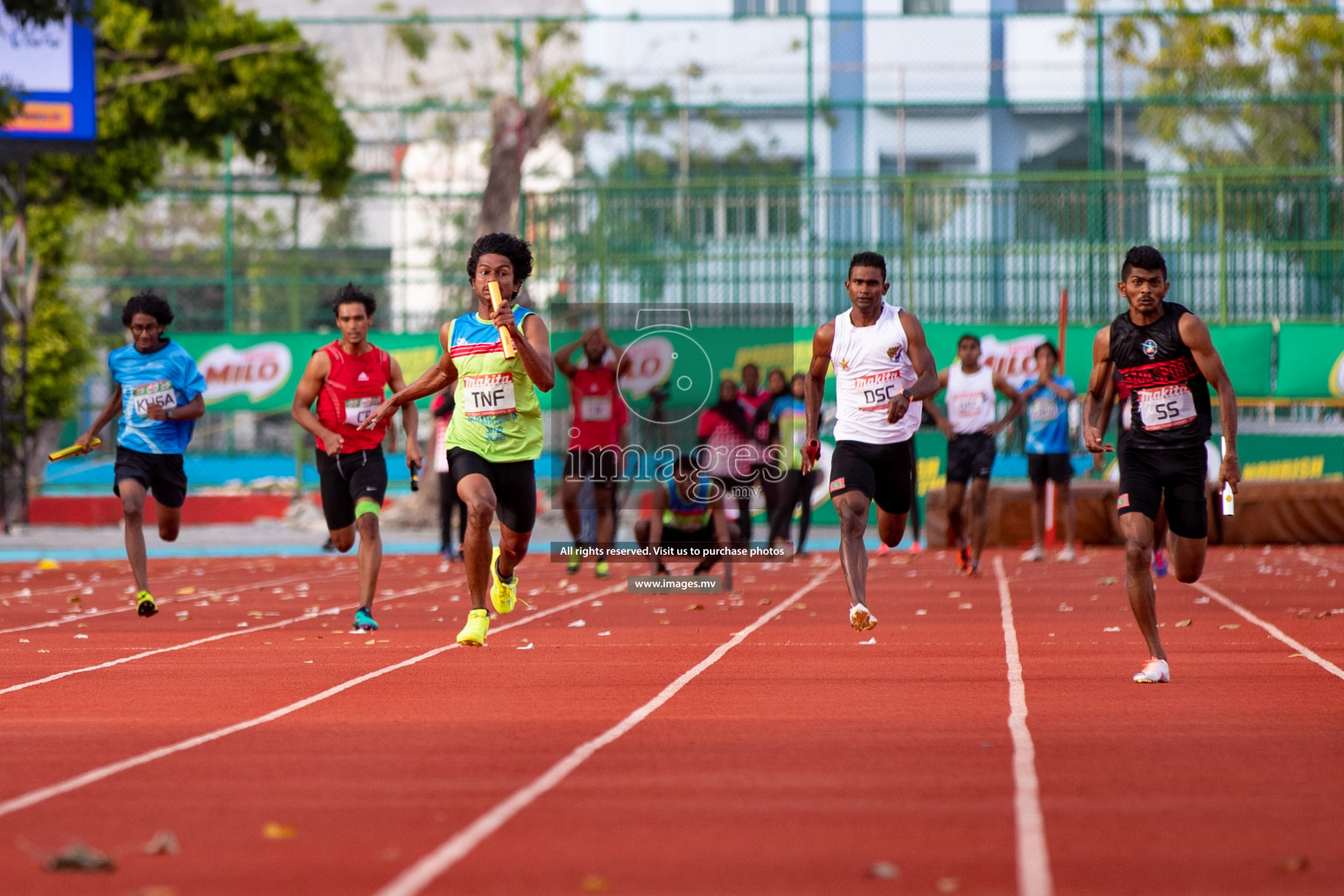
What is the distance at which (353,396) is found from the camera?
1089 cm

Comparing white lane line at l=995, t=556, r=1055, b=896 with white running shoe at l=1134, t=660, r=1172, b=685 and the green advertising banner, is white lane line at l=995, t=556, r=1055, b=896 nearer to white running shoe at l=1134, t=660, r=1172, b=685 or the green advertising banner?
white running shoe at l=1134, t=660, r=1172, b=685

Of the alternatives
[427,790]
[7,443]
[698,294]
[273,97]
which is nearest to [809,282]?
[698,294]

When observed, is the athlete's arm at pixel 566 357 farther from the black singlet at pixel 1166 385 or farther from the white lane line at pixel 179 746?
the black singlet at pixel 1166 385

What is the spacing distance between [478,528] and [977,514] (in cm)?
713

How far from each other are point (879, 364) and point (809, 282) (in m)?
13.6

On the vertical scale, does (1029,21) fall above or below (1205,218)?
above

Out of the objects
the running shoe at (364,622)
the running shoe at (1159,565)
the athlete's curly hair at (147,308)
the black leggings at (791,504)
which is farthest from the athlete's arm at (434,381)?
the black leggings at (791,504)

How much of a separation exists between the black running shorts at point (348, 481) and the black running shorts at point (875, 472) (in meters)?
2.67

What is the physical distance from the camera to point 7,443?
22484mm

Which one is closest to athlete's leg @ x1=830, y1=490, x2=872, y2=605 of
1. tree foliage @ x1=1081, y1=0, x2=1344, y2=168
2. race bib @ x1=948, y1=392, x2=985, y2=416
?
race bib @ x1=948, y1=392, x2=985, y2=416

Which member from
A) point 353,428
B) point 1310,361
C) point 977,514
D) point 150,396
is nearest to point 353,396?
point 353,428

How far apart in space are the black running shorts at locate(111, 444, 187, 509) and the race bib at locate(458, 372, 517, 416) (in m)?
2.96

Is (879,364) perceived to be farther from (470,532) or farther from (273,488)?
(273,488)

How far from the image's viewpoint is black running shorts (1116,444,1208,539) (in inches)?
327
